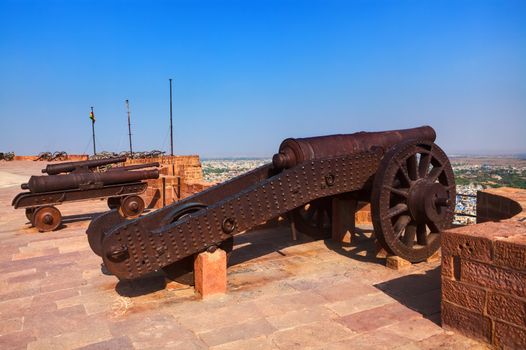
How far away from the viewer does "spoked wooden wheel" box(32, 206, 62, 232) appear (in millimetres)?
8320

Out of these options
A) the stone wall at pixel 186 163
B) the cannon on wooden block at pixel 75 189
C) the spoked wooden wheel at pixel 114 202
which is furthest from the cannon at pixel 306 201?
the stone wall at pixel 186 163

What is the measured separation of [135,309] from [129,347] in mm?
813

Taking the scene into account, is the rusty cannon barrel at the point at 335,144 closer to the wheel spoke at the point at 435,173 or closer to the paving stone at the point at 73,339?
the wheel spoke at the point at 435,173

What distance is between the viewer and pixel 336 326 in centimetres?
351

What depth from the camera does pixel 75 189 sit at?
9227mm

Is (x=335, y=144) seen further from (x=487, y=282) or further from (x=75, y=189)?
(x=75, y=189)

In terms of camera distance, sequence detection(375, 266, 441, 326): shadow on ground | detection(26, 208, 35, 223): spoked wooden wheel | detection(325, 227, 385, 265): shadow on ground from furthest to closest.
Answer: detection(26, 208, 35, 223): spoked wooden wheel < detection(325, 227, 385, 265): shadow on ground < detection(375, 266, 441, 326): shadow on ground

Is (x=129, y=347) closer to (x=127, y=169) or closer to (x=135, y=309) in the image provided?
(x=135, y=309)

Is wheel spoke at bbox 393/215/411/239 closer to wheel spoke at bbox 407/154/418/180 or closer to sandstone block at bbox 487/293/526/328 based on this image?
wheel spoke at bbox 407/154/418/180

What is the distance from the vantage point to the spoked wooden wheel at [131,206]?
32.5ft

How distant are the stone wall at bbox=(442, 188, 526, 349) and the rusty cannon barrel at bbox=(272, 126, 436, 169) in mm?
2187

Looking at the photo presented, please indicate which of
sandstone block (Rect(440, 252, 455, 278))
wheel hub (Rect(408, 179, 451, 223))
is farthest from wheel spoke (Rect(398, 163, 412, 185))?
sandstone block (Rect(440, 252, 455, 278))

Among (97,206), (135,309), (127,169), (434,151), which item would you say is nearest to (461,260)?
(434,151)

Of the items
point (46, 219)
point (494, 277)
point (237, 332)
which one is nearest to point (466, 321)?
point (494, 277)
